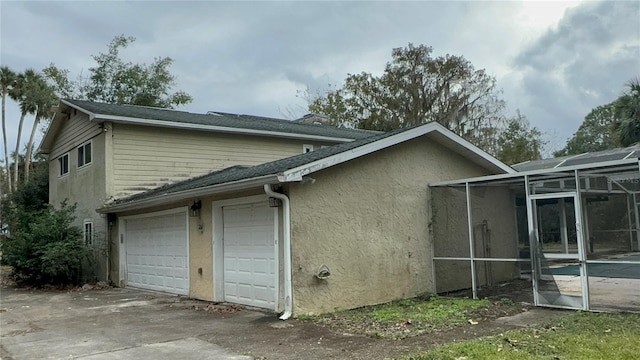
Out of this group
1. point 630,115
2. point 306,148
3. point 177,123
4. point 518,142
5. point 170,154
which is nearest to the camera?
point 177,123

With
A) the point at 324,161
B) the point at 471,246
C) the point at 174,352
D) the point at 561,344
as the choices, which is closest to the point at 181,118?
the point at 324,161

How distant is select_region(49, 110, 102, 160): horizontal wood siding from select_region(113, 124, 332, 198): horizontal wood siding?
105 cm

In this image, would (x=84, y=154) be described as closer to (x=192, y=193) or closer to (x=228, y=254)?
(x=192, y=193)

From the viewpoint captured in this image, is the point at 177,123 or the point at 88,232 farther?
the point at 88,232

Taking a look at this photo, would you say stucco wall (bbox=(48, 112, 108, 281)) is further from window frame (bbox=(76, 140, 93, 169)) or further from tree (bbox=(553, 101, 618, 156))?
tree (bbox=(553, 101, 618, 156))

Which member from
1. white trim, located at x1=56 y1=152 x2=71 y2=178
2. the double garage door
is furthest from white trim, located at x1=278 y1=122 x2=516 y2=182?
white trim, located at x1=56 y1=152 x2=71 y2=178

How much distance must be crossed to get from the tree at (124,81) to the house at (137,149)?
1629cm

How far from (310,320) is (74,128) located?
13244 millimetres

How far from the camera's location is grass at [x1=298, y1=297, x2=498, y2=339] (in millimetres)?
7285

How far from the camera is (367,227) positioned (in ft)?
32.0

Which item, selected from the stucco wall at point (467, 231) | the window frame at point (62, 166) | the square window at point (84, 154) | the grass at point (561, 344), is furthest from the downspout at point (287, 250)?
the window frame at point (62, 166)

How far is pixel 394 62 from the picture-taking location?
33.1m

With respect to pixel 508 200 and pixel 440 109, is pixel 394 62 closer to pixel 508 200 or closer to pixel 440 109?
pixel 440 109

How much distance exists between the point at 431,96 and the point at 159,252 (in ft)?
77.2
